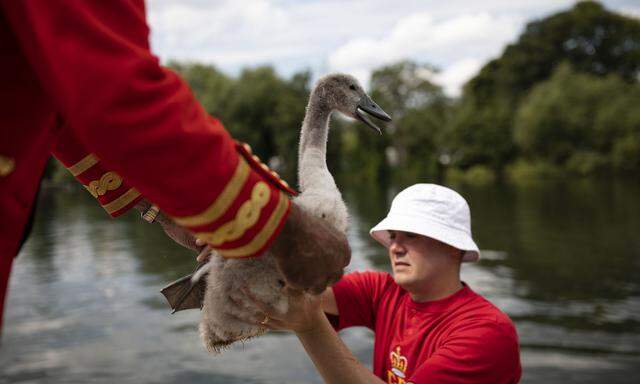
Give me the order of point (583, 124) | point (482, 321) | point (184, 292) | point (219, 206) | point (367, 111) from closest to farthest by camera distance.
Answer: point (219, 206), point (184, 292), point (482, 321), point (367, 111), point (583, 124)

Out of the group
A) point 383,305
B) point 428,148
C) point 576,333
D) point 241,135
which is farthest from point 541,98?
point 383,305

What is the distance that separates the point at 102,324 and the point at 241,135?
5485cm

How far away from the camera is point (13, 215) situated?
1964 mm

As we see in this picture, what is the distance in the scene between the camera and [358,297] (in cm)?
417

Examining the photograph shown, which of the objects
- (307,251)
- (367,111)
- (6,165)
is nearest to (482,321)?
(367,111)

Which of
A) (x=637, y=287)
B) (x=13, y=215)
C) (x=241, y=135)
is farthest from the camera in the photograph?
(x=241, y=135)

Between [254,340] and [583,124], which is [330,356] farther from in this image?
[583,124]

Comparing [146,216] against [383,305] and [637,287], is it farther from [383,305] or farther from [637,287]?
[637,287]

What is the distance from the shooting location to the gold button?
1.89 meters

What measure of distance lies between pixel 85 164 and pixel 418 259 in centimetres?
191

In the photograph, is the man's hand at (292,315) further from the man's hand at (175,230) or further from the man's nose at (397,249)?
the man's nose at (397,249)

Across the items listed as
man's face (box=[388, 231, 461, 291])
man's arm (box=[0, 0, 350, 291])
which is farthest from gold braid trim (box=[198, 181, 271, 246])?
man's face (box=[388, 231, 461, 291])

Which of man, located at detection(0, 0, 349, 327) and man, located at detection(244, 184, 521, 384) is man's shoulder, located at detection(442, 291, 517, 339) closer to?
man, located at detection(244, 184, 521, 384)

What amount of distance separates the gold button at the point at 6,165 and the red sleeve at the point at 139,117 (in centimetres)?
24
